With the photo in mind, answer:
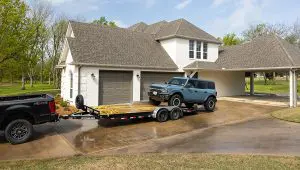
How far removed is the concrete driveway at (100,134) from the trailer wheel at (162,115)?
0.29 meters

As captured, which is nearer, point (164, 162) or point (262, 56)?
point (164, 162)

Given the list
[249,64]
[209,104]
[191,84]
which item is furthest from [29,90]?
[249,64]

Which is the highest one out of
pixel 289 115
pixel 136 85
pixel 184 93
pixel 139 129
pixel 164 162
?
pixel 136 85

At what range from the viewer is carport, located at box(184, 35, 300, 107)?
1912cm

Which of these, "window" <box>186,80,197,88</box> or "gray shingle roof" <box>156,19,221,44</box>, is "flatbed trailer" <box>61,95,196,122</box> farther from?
"gray shingle roof" <box>156,19,221,44</box>

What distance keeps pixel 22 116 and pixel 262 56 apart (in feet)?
63.8

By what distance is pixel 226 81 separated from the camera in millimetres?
27219

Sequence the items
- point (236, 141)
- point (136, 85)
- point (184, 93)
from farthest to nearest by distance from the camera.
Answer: point (136, 85)
point (184, 93)
point (236, 141)

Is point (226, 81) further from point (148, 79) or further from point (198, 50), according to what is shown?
point (148, 79)

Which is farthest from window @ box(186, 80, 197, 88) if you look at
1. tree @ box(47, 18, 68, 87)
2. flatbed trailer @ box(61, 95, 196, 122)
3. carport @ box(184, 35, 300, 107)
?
tree @ box(47, 18, 68, 87)

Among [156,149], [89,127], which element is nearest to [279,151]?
[156,149]

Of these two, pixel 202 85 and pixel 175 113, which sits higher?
pixel 202 85

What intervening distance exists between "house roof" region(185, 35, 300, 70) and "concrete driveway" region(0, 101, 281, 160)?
18.6 feet

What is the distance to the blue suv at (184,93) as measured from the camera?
1480 centimetres
